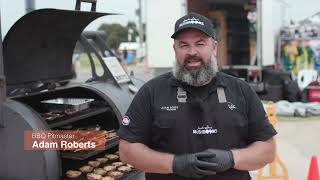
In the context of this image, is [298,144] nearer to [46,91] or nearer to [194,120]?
[46,91]

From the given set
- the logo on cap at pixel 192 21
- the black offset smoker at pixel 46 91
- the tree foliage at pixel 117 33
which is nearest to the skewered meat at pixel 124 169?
the black offset smoker at pixel 46 91

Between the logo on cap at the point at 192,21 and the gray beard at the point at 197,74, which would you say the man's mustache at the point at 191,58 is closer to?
the gray beard at the point at 197,74

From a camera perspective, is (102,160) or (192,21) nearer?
(192,21)

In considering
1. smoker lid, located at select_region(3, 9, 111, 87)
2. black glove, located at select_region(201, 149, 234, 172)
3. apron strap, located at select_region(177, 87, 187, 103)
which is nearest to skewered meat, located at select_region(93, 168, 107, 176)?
smoker lid, located at select_region(3, 9, 111, 87)

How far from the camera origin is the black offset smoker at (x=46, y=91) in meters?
3.12

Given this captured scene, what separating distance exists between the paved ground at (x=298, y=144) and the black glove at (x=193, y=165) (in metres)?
3.52

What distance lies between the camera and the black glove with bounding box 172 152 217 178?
6.54 ft

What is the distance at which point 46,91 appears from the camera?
162 inches

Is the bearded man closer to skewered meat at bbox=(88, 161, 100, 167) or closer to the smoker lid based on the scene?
the smoker lid

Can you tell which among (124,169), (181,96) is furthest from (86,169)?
(181,96)

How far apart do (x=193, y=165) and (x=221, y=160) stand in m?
0.14

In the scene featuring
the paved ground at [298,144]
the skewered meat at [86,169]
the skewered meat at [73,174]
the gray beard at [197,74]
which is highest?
the gray beard at [197,74]

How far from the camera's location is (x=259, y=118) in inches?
88.6

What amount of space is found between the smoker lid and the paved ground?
1.76m
